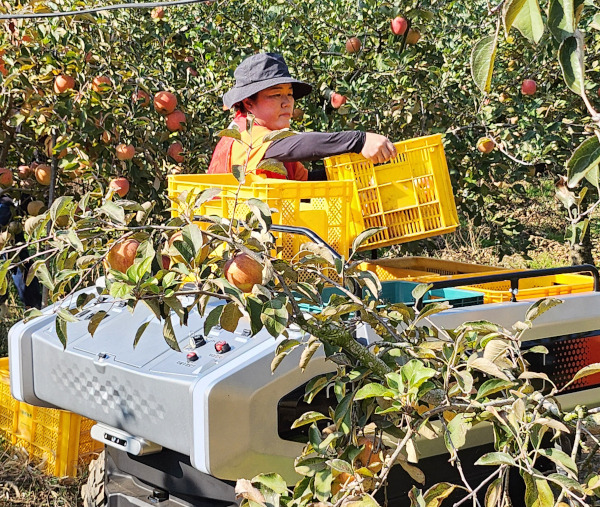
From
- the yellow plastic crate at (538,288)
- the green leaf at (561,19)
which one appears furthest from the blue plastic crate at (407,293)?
the green leaf at (561,19)

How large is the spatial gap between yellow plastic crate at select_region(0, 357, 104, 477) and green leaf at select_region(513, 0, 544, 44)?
9.20ft

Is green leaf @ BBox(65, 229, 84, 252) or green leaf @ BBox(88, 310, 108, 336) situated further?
green leaf @ BBox(88, 310, 108, 336)

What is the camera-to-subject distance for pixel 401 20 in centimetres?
456

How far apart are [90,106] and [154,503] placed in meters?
2.29

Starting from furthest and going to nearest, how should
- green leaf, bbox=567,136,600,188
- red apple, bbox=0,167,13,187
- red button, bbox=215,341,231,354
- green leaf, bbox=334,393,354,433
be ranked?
red apple, bbox=0,167,13,187, red button, bbox=215,341,231,354, green leaf, bbox=334,393,354,433, green leaf, bbox=567,136,600,188

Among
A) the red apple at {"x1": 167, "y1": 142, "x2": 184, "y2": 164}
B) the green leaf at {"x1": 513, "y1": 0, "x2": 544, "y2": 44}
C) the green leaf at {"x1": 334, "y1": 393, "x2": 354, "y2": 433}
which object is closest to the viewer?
the green leaf at {"x1": 513, "y1": 0, "x2": 544, "y2": 44}

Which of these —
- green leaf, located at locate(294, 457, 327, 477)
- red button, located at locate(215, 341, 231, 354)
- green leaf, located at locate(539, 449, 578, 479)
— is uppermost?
red button, located at locate(215, 341, 231, 354)

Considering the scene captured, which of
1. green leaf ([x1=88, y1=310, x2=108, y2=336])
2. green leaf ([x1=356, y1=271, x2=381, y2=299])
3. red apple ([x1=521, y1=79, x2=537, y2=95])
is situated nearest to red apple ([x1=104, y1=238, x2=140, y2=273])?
green leaf ([x1=88, y1=310, x2=108, y2=336])

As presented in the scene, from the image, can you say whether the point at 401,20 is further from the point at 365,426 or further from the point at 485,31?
the point at 365,426

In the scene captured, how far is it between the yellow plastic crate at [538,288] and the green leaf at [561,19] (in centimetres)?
176

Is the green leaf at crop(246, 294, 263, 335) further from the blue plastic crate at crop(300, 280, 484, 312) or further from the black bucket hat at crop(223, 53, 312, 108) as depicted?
the black bucket hat at crop(223, 53, 312, 108)

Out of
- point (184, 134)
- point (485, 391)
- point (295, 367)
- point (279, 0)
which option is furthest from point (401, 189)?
point (279, 0)

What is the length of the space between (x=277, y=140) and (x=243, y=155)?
23cm

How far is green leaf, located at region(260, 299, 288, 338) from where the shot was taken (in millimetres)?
1687
